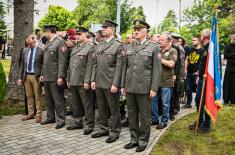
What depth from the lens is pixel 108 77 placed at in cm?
684

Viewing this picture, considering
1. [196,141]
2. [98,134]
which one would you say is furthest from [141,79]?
[196,141]

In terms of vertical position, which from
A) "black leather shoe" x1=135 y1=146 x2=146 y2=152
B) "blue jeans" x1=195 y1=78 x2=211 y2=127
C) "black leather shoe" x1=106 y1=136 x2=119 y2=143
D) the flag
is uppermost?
the flag

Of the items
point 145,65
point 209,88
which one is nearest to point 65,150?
point 145,65

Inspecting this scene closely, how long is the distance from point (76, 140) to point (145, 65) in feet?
6.44

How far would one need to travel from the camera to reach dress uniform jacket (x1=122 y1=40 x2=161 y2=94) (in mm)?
6227

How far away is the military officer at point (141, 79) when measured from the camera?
624 cm

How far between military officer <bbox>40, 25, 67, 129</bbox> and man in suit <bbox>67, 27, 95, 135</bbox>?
0.81 ft

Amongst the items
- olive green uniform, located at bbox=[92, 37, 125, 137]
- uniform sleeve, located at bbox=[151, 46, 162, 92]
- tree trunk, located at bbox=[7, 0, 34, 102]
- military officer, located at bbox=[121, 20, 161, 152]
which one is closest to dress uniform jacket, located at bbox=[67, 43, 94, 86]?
olive green uniform, located at bbox=[92, 37, 125, 137]

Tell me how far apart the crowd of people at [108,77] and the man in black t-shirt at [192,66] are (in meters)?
1.10

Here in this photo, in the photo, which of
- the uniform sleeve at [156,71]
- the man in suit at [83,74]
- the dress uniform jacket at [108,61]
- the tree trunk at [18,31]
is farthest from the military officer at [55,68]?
the tree trunk at [18,31]

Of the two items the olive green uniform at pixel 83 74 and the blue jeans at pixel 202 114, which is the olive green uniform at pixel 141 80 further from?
the blue jeans at pixel 202 114

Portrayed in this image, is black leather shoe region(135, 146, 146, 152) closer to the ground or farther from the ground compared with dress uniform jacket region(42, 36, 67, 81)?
closer to the ground

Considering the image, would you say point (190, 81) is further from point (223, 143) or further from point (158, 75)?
point (158, 75)

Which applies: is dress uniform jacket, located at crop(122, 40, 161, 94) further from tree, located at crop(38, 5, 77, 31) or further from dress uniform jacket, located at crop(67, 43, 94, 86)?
tree, located at crop(38, 5, 77, 31)
